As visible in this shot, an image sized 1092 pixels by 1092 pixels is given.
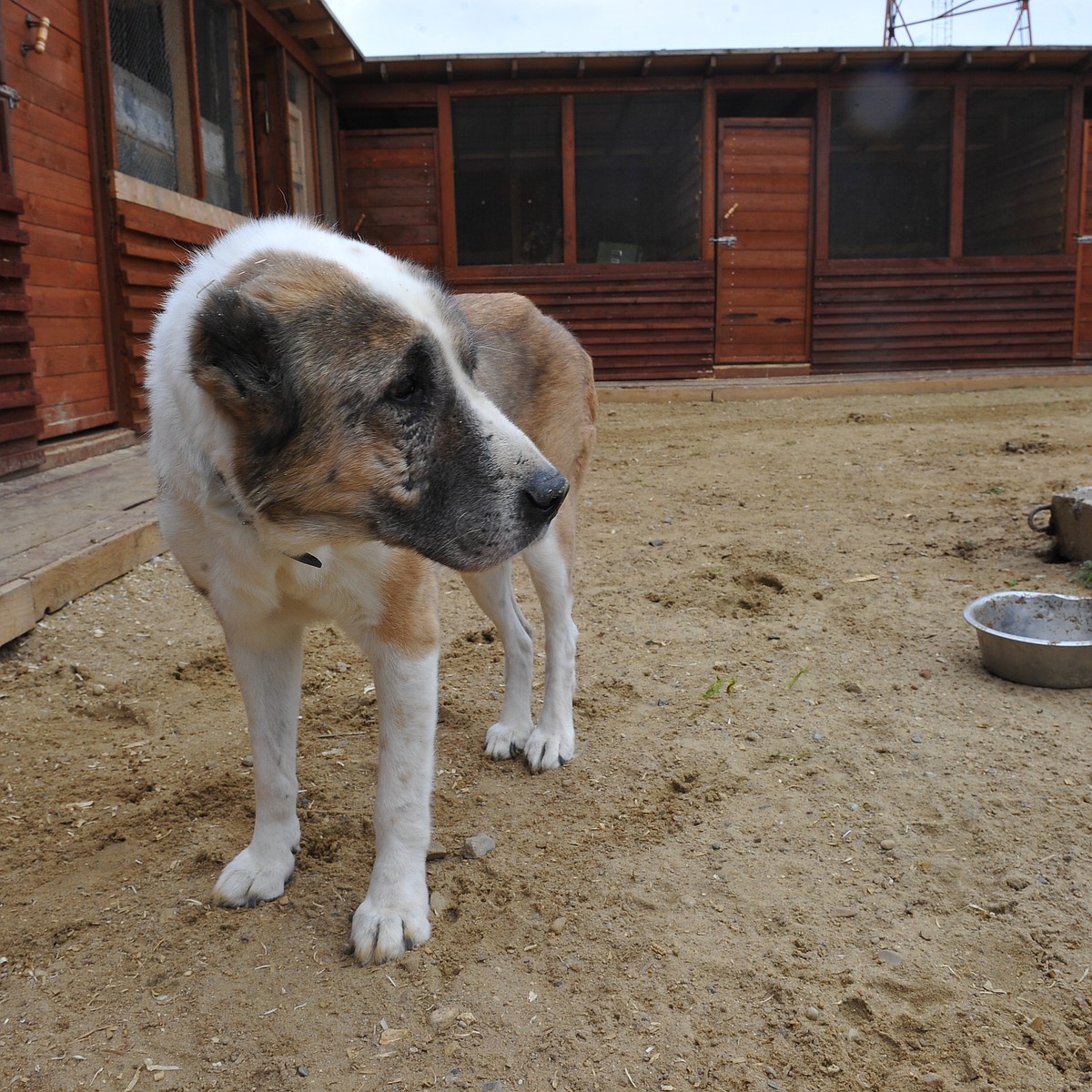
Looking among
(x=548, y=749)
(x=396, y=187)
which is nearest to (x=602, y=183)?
(x=396, y=187)

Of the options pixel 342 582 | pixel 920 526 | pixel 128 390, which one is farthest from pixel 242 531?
pixel 128 390

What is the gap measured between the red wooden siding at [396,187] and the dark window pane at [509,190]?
259cm

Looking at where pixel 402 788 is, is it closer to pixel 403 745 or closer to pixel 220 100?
pixel 403 745

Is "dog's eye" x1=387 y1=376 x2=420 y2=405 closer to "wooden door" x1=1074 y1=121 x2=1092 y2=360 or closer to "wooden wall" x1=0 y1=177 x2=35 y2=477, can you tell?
"wooden wall" x1=0 y1=177 x2=35 y2=477

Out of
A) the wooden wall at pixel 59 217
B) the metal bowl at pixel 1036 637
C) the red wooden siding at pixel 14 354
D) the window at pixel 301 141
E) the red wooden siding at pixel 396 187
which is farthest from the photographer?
the red wooden siding at pixel 396 187

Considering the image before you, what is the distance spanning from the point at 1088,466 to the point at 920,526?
2110mm

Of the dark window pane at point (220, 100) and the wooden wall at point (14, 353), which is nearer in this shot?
the wooden wall at point (14, 353)

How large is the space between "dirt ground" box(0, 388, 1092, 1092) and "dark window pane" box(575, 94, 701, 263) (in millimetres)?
9799

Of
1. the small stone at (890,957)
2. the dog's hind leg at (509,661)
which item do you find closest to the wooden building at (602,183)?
the dog's hind leg at (509,661)

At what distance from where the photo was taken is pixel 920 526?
518 centimetres

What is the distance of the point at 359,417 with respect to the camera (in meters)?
1.83

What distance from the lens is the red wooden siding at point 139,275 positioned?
6.64 m

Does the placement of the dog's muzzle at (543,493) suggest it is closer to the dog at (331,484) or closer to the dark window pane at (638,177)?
the dog at (331,484)

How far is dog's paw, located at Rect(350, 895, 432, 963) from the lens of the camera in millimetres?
2039
